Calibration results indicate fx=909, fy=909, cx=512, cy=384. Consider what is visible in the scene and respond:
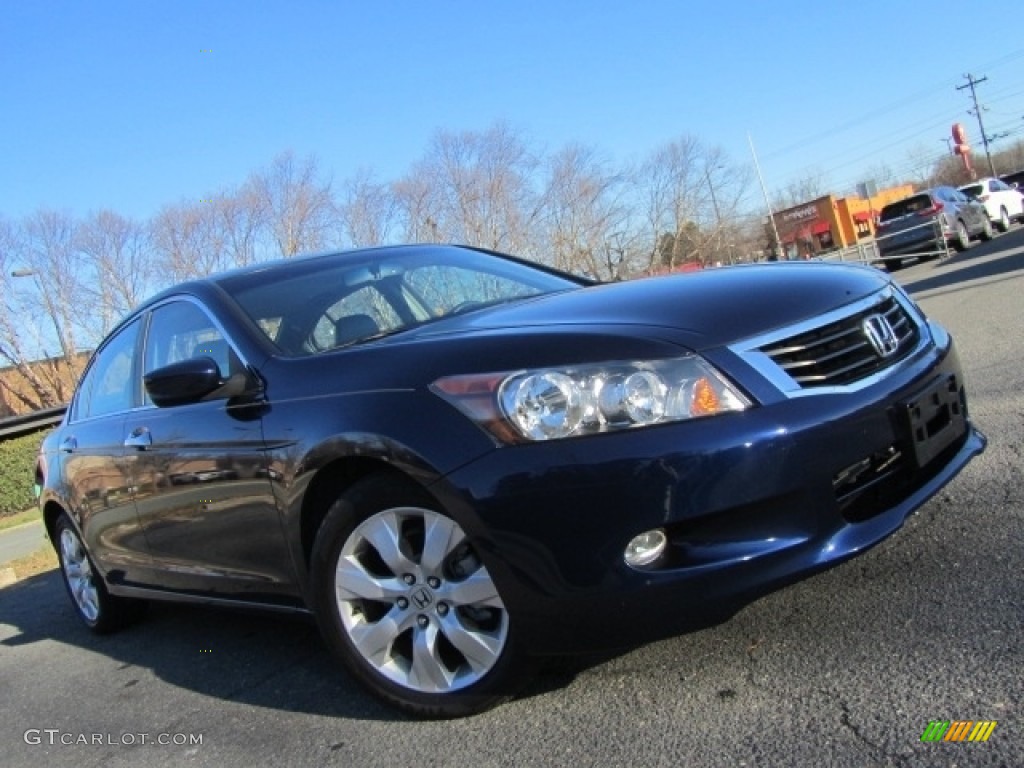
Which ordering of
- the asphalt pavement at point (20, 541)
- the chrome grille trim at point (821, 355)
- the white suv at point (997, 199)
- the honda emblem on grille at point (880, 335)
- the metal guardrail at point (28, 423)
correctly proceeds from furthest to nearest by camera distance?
the white suv at point (997, 199) → the metal guardrail at point (28, 423) → the asphalt pavement at point (20, 541) → the honda emblem on grille at point (880, 335) → the chrome grille trim at point (821, 355)

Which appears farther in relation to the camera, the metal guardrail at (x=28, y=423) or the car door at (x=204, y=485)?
the metal guardrail at (x=28, y=423)

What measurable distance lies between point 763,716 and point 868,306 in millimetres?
1328

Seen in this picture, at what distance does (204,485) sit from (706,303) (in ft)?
6.49

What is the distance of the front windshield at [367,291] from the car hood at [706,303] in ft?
1.21

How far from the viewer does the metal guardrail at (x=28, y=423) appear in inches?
687

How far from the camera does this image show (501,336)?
8.82 ft

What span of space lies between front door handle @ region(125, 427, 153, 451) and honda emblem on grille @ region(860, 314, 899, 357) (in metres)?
2.80

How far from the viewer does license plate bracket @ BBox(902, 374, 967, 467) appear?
2.70m

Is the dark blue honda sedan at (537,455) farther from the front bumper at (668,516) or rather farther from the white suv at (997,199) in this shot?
the white suv at (997,199)

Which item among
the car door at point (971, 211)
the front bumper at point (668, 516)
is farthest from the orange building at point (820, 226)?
the front bumper at point (668, 516)

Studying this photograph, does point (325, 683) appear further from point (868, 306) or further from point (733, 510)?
point (868, 306)

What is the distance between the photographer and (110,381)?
15.2ft

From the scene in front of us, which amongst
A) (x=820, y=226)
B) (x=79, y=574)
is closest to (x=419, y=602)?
(x=79, y=574)

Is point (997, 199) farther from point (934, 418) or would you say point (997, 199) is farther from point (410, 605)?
point (410, 605)
